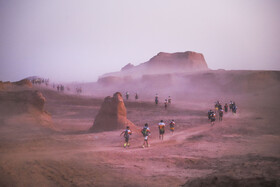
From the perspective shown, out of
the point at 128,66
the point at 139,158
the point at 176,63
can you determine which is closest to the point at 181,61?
the point at 176,63

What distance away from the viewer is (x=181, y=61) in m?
108

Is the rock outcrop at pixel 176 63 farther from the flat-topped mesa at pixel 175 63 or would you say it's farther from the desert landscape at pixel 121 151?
the desert landscape at pixel 121 151

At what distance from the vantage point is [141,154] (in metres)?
11.5

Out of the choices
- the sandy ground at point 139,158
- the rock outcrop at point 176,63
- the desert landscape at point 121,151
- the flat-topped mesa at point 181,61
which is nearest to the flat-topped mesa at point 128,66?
the rock outcrop at point 176,63

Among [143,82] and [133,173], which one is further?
[143,82]

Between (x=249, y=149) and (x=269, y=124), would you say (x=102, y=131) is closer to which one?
(x=249, y=149)

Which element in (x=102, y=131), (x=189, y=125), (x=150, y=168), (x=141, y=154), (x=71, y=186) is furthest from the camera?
(x=189, y=125)

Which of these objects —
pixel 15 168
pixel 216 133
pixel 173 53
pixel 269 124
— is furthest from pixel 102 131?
pixel 173 53

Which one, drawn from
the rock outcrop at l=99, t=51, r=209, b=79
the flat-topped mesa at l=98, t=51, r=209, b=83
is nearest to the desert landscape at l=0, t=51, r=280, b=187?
the flat-topped mesa at l=98, t=51, r=209, b=83

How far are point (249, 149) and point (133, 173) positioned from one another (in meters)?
7.67

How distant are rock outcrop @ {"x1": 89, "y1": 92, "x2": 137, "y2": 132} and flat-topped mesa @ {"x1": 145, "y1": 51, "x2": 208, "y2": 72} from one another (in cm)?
8844

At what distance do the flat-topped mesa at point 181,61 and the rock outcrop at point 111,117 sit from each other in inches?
3482

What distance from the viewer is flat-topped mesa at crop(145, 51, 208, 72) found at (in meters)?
106

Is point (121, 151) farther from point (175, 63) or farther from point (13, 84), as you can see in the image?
point (175, 63)
